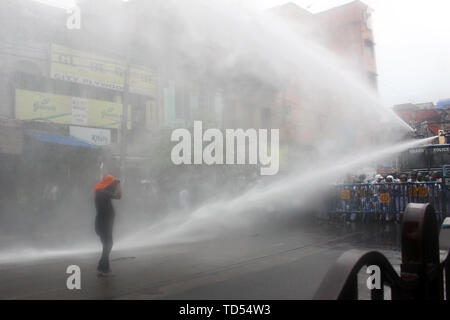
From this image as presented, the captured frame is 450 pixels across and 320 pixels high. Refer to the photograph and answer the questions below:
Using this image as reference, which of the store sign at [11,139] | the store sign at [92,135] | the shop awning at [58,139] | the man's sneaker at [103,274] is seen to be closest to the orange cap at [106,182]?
the man's sneaker at [103,274]

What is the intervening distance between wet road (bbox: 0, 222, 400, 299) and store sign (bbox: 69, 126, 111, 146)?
6.83 metres

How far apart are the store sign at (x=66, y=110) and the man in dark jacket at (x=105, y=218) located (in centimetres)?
678

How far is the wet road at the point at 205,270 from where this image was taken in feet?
13.1

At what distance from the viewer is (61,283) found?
4.36 meters

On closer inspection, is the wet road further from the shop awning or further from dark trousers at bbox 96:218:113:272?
the shop awning

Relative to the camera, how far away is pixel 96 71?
12555 millimetres

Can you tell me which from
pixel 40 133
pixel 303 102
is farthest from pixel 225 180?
pixel 40 133

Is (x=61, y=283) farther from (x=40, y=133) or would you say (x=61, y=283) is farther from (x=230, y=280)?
(x=40, y=133)

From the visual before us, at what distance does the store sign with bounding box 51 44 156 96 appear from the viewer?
1170cm

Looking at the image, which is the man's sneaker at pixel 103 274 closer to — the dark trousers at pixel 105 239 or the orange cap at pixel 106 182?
the dark trousers at pixel 105 239

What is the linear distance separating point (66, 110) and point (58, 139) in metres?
1.33

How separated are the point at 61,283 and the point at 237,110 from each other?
868 centimetres

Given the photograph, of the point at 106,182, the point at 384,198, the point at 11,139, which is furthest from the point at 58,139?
the point at 384,198

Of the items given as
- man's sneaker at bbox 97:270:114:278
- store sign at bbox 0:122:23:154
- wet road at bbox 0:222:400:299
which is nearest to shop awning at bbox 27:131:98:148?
store sign at bbox 0:122:23:154
